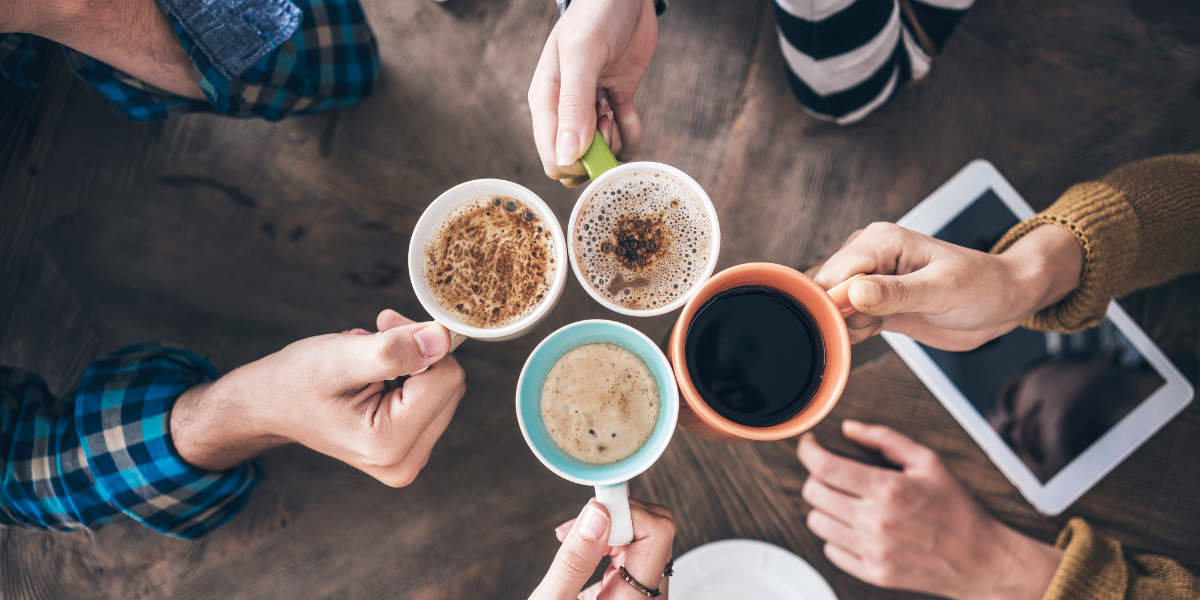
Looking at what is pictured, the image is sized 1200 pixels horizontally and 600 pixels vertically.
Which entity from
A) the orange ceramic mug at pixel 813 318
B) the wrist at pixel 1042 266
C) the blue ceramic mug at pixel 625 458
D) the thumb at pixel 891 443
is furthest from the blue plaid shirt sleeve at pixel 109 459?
the wrist at pixel 1042 266

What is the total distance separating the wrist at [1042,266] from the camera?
994 millimetres

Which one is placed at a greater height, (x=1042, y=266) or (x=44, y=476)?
(x=1042, y=266)

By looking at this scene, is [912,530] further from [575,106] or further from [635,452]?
[575,106]

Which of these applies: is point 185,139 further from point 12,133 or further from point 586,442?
point 586,442

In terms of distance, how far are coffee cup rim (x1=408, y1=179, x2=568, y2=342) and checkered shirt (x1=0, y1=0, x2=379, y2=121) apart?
1.60 ft

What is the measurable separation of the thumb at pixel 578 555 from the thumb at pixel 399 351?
35 centimetres

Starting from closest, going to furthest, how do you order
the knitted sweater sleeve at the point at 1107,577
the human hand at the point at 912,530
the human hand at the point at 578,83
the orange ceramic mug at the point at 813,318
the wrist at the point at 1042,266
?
the orange ceramic mug at the point at 813,318 → the human hand at the point at 578,83 → the wrist at the point at 1042,266 → the knitted sweater sleeve at the point at 1107,577 → the human hand at the point at 912,530

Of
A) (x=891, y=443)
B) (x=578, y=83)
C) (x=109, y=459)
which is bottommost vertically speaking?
(x=891, y=443)

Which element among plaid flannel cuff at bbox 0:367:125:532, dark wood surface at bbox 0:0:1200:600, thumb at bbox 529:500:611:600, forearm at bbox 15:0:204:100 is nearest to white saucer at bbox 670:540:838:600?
dark wood surface at bbox 0:0:1200:600

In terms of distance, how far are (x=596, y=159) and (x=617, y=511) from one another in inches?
22.1

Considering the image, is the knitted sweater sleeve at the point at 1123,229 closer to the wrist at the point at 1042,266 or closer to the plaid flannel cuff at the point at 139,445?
the wrist at the point at 1042,266

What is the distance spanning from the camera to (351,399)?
0.95 m

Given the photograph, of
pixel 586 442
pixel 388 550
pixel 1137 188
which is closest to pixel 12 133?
pixel 388 550

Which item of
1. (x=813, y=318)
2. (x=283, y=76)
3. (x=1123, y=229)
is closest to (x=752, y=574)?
(x=813, y=318)
